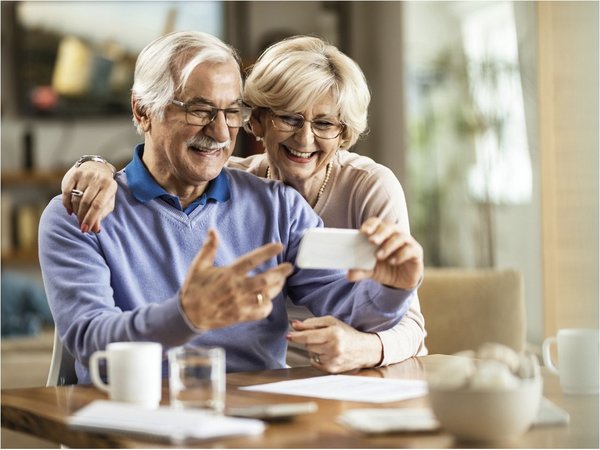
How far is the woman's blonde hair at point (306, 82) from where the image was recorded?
2.18 meters

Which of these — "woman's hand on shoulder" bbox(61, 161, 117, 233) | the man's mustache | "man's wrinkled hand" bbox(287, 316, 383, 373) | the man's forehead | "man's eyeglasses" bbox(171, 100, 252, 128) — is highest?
the man's forehead

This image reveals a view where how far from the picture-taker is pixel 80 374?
6.38 feet

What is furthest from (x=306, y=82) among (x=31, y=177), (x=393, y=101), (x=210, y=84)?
(x=31, y=177)

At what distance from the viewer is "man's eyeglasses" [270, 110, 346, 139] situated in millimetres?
2197

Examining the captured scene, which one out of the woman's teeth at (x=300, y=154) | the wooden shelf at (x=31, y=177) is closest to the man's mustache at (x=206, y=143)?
the woman's teeth at (x=300, y=154)

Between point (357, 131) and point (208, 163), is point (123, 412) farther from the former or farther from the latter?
point (357, 131)

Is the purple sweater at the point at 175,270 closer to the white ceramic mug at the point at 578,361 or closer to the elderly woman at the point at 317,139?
the elderly woman at the point at 317,139

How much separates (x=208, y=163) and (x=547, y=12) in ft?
10.0

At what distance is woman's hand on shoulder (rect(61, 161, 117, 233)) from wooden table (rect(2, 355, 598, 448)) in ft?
1.19

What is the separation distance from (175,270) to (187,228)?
99 millimetres

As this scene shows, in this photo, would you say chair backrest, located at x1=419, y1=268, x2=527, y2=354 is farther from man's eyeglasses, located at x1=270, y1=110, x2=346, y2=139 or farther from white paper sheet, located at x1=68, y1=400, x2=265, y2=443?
white paper sheet, located at x1=68, y1=400, x2=265, y2=443

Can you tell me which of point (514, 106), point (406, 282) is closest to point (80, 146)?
point (514, 106)

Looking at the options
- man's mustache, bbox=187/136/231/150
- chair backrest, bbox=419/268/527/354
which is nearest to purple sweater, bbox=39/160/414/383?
man's mustache, bbox=187/136/231/150

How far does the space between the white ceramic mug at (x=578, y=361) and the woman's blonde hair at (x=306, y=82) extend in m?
0.76
